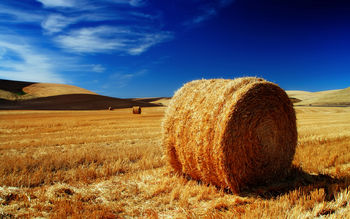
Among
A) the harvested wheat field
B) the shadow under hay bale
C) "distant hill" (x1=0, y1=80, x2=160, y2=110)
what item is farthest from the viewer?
"distant hill" (x1=0, y1=80, x2=160, y2=110)

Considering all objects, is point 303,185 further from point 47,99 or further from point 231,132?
point 47,99

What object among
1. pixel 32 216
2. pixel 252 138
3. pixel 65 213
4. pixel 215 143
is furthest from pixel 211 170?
pixel 32 216

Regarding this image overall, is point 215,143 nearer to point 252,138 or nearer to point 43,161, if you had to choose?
point 252,138

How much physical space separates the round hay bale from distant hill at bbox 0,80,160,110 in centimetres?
3622

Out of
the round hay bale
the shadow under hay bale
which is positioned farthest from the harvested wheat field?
the round hay bale

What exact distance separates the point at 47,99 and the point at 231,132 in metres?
52.3

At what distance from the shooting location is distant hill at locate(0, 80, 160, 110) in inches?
1608

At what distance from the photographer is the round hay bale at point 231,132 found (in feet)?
12.8

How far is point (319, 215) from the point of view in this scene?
319 cm

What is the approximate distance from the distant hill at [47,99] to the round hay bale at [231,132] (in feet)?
119

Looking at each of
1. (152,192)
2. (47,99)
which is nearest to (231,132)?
(152,192)

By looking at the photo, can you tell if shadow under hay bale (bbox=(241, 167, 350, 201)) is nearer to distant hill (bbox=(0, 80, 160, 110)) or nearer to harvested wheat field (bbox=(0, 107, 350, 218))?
harvested wheat field (bbox=(0, 107, 350, 218))

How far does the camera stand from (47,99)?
48031mm

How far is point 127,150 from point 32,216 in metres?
4.00
